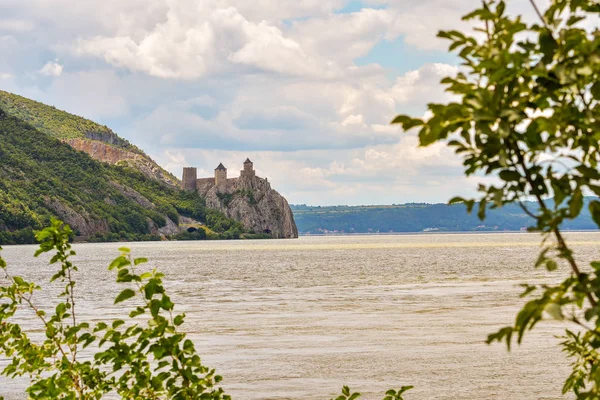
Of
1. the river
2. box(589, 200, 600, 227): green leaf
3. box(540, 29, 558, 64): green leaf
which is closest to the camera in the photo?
box(589, 200, 600, 227): green leaf

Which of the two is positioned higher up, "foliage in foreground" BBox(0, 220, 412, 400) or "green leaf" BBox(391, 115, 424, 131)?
"green leaf" BBox(391, 115, 424, 131)

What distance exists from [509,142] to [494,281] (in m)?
50.6

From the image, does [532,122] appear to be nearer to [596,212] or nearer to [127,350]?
[596,212]

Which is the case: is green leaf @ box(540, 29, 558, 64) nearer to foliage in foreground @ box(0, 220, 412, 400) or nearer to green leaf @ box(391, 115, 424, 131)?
green leaf @ box(391, 115, 424, 131)

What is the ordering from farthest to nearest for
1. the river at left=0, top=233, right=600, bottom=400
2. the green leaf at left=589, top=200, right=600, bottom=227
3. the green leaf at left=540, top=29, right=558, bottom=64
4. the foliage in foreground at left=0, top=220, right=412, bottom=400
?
1. the river at left=0, top=233, right=600, bottom=400
2. the foliage in foreground at left=0, top=220, right=412, bottom=400
3. the green leaf at left=540, top=29, right=558, bottom=64
4. the green leaf at left=589, top=200, right=600, bottom=227

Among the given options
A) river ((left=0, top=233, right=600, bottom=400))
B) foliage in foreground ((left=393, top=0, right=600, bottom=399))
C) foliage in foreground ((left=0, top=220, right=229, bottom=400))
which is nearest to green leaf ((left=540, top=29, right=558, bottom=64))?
foliage in foreground ((left=393, top=0, right=600, bottom=399))

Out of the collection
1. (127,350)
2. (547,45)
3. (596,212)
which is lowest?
(127,350)

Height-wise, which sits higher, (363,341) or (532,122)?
(532,122)

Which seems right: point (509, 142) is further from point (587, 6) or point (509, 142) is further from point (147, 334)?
point (147, 334)

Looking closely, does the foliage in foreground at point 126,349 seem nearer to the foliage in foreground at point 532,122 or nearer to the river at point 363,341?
the foliage in foreground at point 532,122

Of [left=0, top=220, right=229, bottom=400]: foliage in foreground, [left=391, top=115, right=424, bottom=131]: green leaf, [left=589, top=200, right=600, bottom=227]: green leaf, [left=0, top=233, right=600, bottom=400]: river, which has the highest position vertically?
[left=391, top=115, right=424, bottom=131]: green leaf

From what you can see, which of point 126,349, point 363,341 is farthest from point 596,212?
point 363,341

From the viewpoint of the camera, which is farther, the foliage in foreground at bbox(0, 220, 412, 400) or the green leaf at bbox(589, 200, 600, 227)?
the foliage in foreground at bbox(0, 220, 412, 400)

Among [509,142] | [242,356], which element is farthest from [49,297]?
[509,142]
